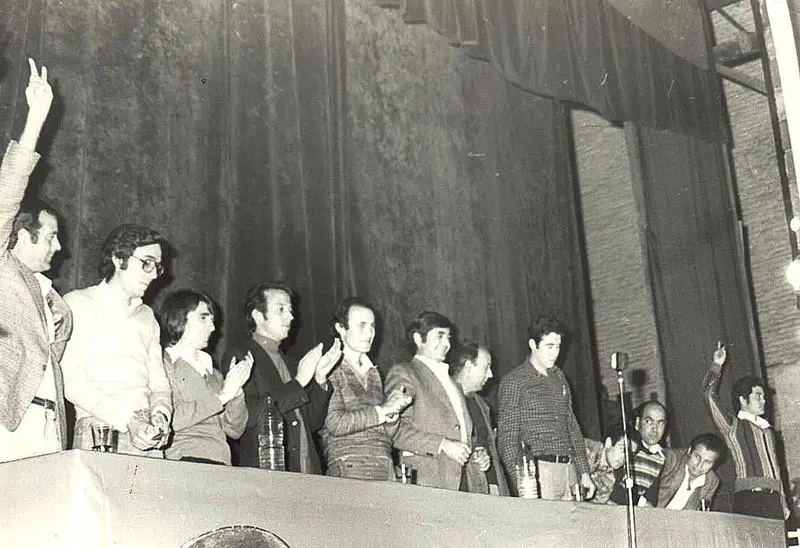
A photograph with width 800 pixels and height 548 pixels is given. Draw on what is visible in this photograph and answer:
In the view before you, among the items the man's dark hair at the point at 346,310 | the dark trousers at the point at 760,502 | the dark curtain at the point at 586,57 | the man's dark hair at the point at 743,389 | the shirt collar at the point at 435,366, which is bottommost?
the dark trousers at the point at 760,502

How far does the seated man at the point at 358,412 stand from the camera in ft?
13.4

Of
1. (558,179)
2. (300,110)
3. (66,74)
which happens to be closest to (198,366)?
(66,74)

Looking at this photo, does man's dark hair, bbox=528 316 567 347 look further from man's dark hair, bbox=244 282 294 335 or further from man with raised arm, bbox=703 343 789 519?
man with raised arm, bbox=703 343 789 519

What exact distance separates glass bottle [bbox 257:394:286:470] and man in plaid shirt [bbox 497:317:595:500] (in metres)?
1.30

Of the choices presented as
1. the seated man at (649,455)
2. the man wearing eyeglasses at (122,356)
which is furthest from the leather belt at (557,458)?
the man wearing eyeglasses at (122,356)

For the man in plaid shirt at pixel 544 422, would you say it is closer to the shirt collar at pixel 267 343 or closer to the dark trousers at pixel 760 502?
the shirt collar at pixel 267 343

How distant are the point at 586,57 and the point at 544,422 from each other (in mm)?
3585

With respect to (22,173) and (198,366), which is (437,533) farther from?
(22,173)

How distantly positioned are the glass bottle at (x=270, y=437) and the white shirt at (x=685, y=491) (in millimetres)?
2247

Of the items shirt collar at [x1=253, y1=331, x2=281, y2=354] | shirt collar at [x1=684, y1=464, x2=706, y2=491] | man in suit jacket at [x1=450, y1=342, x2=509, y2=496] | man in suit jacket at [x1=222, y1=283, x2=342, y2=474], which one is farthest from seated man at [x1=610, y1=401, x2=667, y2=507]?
shirt collar at [x1=253, y1=331, x2=281, y2=354]

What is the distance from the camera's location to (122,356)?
12.0 feet

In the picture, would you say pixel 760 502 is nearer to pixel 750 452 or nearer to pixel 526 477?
pixel 750 452

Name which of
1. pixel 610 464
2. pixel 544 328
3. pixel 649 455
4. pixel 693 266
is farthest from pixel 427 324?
pixel 693 266

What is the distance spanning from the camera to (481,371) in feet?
16.4
